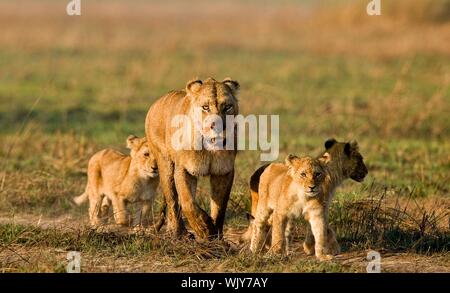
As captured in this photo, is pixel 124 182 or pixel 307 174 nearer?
pixel 307 174

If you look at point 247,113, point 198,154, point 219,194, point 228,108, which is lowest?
point 219,194

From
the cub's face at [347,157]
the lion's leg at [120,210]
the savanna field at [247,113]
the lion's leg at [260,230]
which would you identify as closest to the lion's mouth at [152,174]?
the lion's leg at [120,210]

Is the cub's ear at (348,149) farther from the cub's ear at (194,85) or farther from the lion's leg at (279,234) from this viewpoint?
the cub's ear at (194,85)

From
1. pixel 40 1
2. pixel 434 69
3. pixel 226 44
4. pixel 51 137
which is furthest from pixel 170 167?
pixel 40 1

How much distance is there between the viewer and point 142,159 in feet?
29.3

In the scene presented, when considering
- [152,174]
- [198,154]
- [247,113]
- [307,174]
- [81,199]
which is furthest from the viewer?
[247,113]

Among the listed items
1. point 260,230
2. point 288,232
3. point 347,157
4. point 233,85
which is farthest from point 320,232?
point 233,85

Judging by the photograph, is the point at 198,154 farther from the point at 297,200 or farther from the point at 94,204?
the point at 94,204

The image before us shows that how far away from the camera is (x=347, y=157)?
7992 millimetres

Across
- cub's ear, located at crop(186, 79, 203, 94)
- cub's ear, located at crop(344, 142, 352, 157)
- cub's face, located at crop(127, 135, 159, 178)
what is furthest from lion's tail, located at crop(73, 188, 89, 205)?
cub's ear, located at crop(344, 142, 352, 157)

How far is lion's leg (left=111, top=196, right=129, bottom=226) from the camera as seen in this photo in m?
8.87

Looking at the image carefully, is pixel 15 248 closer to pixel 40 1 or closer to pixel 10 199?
pixel 10 199

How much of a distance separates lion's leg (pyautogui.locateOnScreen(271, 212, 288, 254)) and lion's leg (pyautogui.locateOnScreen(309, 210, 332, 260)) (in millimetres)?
219

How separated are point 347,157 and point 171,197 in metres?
1.44
